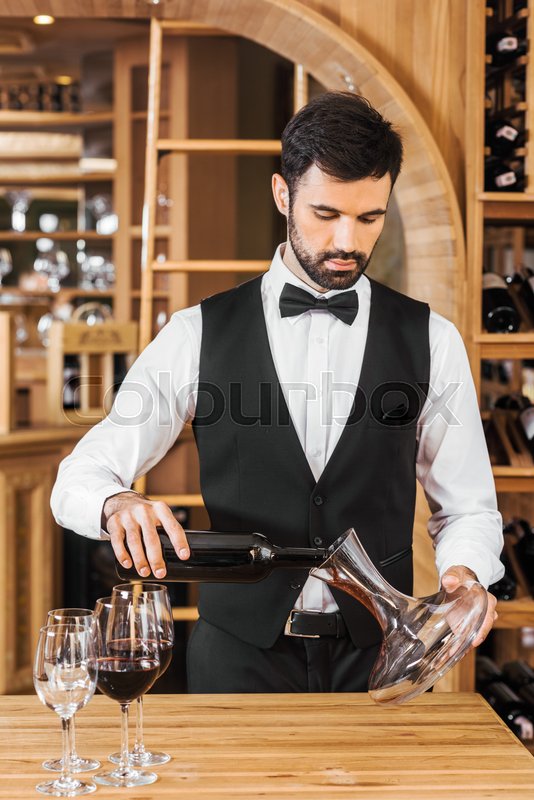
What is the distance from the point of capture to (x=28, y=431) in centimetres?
374

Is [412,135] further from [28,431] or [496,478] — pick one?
[28,431]

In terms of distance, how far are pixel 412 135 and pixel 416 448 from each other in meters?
0.90

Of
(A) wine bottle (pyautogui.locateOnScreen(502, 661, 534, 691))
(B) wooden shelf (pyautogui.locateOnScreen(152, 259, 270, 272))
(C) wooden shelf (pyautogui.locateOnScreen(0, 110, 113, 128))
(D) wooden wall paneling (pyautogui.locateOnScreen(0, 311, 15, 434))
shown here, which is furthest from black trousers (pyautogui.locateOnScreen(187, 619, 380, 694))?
(C) wooden shelf (pyautogui.locateOnScreen(0, 110, 113, 128))

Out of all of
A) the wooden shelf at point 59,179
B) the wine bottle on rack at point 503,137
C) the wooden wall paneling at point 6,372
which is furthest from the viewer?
the wooden shelf at point 59,179

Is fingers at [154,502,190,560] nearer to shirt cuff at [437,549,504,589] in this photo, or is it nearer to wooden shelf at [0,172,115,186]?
shirt cuff at [437,549,504,589]

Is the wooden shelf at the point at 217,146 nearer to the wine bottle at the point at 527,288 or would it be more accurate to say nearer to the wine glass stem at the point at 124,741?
the wine bottle at the point at 527,288

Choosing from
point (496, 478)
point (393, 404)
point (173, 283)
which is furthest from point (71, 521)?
point (173, 283)

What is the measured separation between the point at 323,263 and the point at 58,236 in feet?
17.5

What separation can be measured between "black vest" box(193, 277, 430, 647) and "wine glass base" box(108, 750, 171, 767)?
625mm

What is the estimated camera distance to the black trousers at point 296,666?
1.86 metres

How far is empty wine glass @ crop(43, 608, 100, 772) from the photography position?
115 centimetres

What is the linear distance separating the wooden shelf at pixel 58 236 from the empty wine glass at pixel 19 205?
0.07 m

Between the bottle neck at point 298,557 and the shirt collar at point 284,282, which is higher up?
the shirt collar at point 284,282

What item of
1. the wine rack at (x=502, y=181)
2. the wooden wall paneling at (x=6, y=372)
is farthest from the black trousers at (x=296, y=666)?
the wooden wall paneling at (x=6, y=372)
